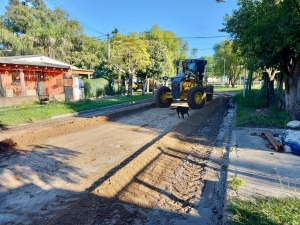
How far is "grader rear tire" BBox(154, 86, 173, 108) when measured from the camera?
49.0 ft

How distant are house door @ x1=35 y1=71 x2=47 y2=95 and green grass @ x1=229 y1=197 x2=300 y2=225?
19.3 meters

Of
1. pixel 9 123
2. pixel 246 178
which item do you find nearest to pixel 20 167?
pixel 246 178


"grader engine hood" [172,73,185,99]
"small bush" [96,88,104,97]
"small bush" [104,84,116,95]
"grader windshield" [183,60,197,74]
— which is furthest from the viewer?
"small bush" [104,84,116,95]

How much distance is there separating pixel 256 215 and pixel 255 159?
95.3 inches

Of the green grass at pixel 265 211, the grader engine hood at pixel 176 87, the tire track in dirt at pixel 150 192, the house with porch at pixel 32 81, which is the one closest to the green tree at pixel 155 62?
the house with porch at pixel 32 81

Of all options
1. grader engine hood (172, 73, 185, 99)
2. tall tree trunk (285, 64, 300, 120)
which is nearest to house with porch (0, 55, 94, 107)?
grader engine hood (172, 73, 185, 99)

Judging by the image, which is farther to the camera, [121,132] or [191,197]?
[121,132]

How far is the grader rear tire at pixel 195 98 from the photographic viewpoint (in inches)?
521

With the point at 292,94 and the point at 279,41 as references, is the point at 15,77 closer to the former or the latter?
the point at 279,41

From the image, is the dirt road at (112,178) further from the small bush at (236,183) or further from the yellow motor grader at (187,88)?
the yellow motor grader at (187,88)

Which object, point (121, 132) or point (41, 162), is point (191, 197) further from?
point (121, 132)

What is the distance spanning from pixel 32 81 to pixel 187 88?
549 inches

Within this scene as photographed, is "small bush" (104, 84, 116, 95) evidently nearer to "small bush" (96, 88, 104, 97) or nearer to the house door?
"small bush" (96, 88, 104, 97)

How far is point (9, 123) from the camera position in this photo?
33.8 feet
